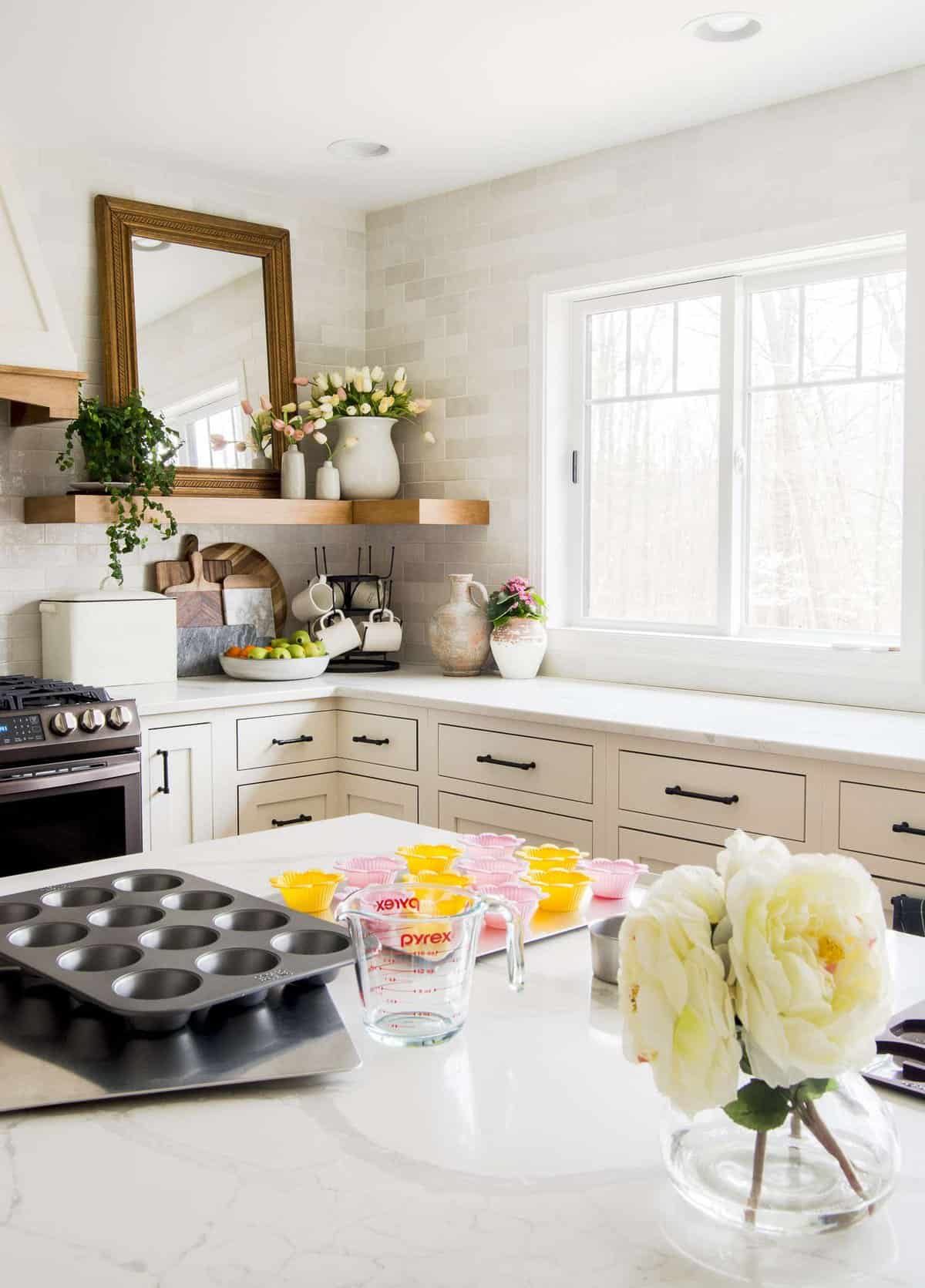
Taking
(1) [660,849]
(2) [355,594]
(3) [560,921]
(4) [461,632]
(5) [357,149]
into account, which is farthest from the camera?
(2) [355,594]

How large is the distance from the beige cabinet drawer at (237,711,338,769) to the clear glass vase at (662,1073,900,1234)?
10.1 ft

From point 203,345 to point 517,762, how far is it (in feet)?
6.29

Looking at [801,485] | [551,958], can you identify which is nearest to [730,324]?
[801,485]

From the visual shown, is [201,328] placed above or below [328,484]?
above

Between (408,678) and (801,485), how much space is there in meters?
1.44

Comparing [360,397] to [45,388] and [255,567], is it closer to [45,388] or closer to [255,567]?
[255,567]

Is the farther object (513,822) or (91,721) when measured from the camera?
(513,822)

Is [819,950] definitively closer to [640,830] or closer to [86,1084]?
[86,1084]

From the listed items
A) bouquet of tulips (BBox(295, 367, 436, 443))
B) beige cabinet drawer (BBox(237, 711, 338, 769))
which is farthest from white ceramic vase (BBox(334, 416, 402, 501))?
beige cabinet drawer (BBox(237, 711, 338, 769))

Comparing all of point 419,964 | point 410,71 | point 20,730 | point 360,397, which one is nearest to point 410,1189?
point 419,964

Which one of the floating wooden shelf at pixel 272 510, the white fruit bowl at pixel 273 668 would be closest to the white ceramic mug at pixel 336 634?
the white fruit bowl at pixel 273 668

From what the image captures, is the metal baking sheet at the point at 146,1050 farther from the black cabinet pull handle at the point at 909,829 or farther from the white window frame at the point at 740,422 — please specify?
the white window frame at the point at 740,422

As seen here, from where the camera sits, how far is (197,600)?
442cm

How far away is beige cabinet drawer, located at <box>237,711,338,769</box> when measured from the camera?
12.6ft
